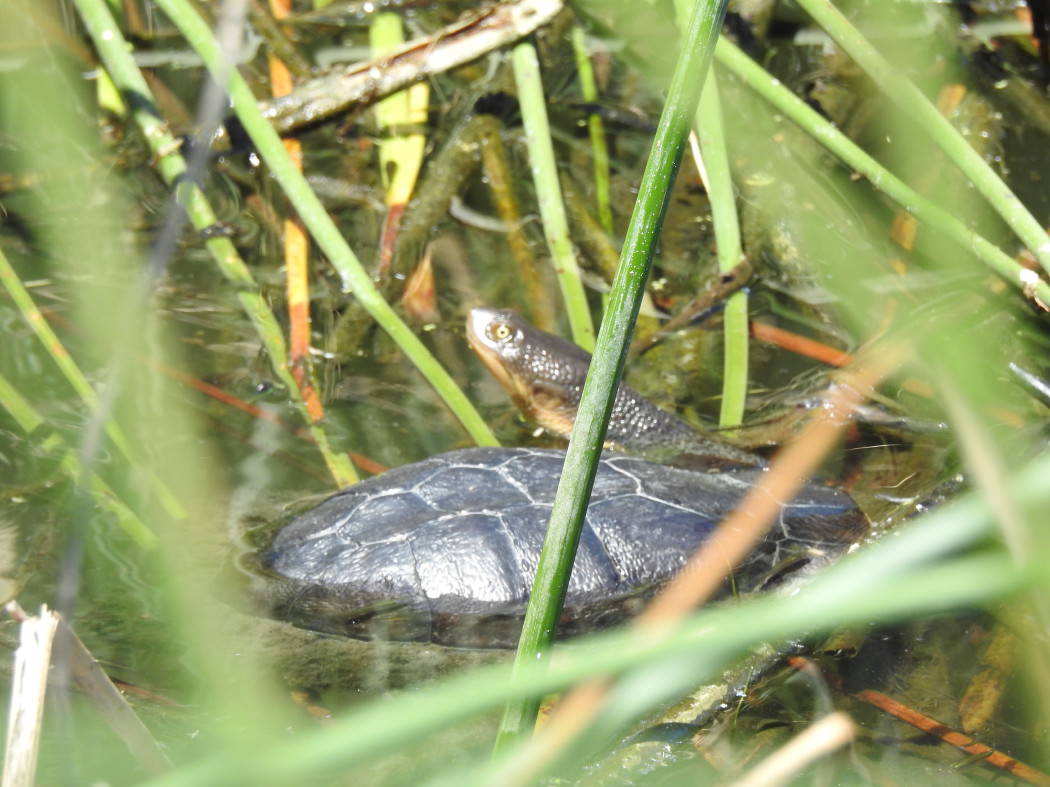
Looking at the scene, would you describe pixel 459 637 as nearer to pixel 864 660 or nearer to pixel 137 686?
pixel 137 686

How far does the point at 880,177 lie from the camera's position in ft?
9.05

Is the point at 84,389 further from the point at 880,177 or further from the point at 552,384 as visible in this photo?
the point at 880,177

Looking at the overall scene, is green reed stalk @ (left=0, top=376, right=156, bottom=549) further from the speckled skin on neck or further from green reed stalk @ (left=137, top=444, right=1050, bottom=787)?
green reed stalk @ (left=137, top=444, right=1050, bottom=787)

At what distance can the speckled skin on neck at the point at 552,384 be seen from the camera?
3.26 m

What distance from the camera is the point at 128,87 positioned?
3221 mm

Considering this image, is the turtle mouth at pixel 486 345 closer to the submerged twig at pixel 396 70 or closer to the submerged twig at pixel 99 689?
the submerged twig at pixel 396 70

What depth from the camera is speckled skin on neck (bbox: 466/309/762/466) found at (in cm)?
326

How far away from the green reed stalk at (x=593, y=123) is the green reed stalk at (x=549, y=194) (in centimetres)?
77

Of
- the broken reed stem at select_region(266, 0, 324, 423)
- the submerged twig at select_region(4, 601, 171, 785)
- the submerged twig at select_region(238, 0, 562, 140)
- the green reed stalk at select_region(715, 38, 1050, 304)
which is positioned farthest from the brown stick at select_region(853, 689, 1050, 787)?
the submerged twig at select_region(238, 0, 562, 140)

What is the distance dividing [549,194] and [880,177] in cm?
116

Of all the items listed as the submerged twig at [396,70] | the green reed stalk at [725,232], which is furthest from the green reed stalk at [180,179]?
the green reed stalk at [725,232]

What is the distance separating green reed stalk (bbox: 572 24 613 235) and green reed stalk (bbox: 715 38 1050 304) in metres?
1.46

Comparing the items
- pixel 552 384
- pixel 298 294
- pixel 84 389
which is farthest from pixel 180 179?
pixel 552 384

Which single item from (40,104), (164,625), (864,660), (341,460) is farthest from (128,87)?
(864,660)
